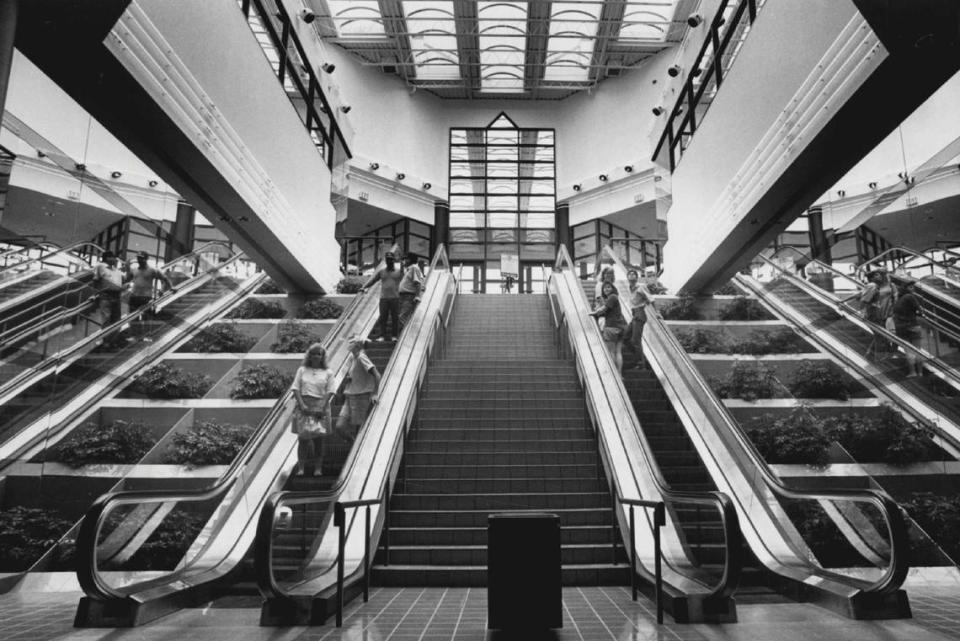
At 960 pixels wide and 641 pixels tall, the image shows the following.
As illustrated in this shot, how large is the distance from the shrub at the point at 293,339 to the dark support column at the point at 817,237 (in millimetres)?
7125

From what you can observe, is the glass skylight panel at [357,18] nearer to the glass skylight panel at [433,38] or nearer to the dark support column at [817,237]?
the glass skylight panel at [433,38]

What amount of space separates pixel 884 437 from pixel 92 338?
7517 mm

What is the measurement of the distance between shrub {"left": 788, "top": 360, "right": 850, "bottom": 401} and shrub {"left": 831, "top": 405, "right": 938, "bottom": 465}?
45 centimetres

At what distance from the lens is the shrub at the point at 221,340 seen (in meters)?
9.60

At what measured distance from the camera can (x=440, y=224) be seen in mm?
26281

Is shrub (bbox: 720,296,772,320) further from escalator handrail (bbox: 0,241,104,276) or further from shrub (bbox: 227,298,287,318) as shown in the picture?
escalator handrail (bbox: 0,241,104,276)

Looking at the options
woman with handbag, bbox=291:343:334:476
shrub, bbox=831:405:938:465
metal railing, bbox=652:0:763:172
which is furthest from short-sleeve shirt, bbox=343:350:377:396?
metal railing, bbox=652:0:763:172

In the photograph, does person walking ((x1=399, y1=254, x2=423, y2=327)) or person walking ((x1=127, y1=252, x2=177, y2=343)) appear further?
person walking ((x1=399, y1=254, x2=423, y2=327))

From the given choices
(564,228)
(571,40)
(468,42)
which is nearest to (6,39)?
(468,42)

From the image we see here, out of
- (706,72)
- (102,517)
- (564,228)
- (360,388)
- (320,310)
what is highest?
(706,72)

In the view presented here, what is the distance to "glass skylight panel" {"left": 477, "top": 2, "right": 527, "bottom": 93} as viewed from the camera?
2048 cm

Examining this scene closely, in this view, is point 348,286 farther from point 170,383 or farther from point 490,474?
point 490,474

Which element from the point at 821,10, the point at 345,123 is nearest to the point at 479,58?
the point at 345,123

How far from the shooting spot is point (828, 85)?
7133 mm
